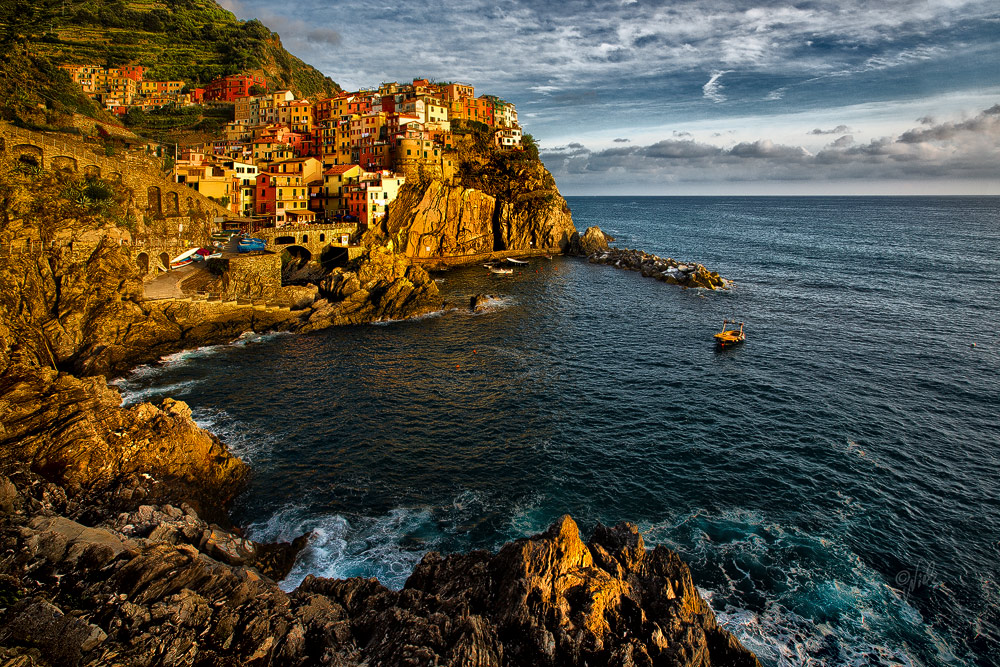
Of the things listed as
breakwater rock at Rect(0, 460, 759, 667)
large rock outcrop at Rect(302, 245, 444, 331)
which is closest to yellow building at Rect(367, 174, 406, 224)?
large rock outcrop at Rect(302, 245, 444, 331)

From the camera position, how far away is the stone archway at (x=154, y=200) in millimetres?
61653

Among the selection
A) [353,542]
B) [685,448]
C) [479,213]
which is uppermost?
[479,213]

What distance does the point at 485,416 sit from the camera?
3791 centimetres

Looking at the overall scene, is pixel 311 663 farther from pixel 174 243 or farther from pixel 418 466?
pixel 174 243

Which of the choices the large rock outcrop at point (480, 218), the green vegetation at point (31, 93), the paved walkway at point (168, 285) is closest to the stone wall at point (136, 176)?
the paved walkway at point (168, 285)

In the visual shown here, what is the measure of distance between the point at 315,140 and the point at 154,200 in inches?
1876

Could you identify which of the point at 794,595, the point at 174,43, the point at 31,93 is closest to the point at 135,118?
the point at 31,93

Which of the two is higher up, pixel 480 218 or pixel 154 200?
pixel 154 200

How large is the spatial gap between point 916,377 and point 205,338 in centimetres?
6244

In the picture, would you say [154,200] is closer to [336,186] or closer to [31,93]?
[31,93]

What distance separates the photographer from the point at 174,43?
163500mm

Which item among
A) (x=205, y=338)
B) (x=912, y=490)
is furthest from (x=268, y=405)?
(x=912, y=490)

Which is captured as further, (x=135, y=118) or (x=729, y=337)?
(x=135, y=118)

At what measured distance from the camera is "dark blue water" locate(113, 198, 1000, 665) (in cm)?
2266
